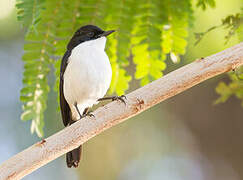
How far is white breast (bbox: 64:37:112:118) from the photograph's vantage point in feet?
9.98

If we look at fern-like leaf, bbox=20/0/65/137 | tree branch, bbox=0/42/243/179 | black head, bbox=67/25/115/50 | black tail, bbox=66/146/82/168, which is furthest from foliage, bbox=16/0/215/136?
black tail, bbox=66/146/82/168

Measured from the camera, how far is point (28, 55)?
2.58m

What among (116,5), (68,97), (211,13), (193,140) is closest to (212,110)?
(193,140)

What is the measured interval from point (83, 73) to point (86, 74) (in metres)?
0.02

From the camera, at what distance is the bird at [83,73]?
3021mm

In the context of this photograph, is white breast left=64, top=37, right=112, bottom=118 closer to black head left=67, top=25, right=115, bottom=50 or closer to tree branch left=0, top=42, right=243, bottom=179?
black head left=67, top=25, right=115, bottom=50

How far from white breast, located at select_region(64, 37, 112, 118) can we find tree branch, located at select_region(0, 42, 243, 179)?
927 mm

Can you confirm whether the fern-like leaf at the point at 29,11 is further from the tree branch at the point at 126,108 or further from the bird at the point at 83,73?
the bird at the point at 83,73

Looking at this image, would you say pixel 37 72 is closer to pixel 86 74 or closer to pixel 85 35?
pixel 86 74

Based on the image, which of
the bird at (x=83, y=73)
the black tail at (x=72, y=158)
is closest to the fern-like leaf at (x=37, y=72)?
the bird at (x=83, y=73)

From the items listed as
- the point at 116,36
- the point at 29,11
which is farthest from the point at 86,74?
the point at 29,11

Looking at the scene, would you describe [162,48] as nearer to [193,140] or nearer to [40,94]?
[40,94]

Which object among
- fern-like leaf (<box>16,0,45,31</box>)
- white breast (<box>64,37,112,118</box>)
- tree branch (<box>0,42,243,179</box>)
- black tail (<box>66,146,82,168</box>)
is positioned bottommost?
tree branch (<box>0,42,243,179</box>)

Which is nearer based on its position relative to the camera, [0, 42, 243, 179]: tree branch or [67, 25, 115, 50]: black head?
[0, 42, 243, 179]: tree branch
